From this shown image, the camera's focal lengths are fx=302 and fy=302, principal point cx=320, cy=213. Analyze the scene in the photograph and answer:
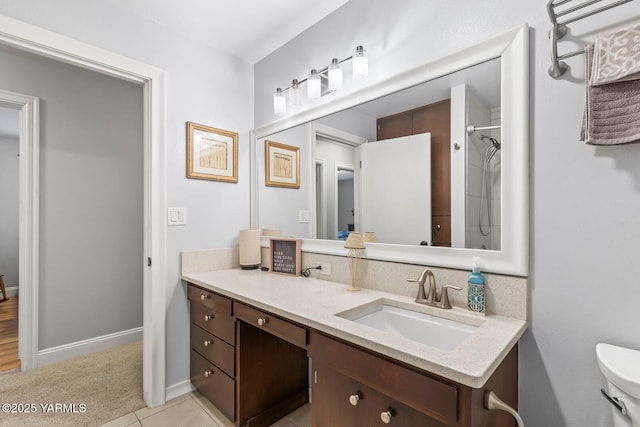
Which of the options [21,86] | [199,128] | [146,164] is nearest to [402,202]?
[199,128]

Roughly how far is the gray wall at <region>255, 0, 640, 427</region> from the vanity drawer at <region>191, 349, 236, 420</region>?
1.38 meters

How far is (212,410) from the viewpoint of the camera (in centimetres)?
184

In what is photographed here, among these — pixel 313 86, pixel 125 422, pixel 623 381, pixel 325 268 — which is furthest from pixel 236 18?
pixel 125 422

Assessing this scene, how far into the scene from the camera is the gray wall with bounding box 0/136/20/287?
A: 450cm

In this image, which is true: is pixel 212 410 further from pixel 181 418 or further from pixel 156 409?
pixel 156 409

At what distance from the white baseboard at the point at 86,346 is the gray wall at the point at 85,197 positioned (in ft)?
0.13

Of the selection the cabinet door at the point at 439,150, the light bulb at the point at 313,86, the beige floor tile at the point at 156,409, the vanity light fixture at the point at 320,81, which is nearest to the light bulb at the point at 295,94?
the vanity light fixture at the point at 320,81

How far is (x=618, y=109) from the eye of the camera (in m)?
0.89

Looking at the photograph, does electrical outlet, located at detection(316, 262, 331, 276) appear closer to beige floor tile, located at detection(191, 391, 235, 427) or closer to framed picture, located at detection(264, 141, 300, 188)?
framed picture, located at detection(264, 141, 300, 188)

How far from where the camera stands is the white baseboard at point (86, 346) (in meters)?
2.38

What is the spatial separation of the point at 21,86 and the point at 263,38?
193 cm

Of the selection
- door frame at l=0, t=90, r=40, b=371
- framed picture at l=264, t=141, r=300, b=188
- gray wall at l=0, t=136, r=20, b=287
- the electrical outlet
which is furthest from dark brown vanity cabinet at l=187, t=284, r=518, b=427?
gray wall at l=0, t=136, r=20, b=287

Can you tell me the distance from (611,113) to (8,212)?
6.67m

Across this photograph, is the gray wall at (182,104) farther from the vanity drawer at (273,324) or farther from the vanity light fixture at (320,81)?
the vanity drawer at (273,324)
